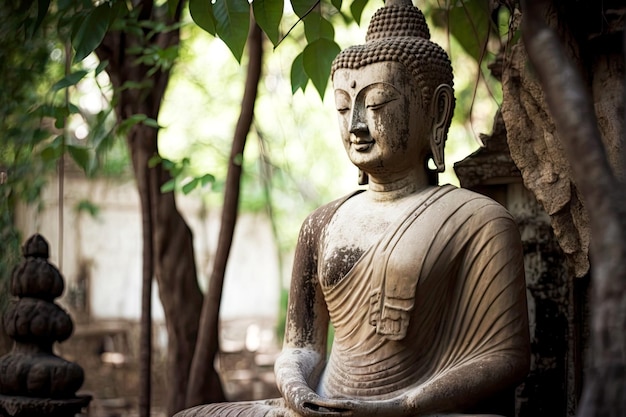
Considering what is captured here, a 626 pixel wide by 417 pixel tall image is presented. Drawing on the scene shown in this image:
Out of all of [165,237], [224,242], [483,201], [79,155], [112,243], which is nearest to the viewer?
[483,201]

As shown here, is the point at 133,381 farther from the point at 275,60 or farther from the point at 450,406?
the point at 450,406

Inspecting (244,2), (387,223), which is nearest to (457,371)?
(387,223)

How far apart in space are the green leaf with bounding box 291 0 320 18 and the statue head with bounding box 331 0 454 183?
9.2 inches

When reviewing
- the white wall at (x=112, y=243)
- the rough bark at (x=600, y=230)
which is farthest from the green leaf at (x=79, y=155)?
the white wall at (x=112, y=243)

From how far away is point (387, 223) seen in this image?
3912mm

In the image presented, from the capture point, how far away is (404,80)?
12.9ft

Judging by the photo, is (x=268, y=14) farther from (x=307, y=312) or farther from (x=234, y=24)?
(x=307, y=312)

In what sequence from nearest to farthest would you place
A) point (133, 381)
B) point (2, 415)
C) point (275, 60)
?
1. point (2, 415)
2. point (133, 381)
3. point (275, 60)

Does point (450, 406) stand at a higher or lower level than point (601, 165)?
lower

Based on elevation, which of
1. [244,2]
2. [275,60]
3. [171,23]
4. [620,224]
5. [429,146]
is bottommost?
[620,224]

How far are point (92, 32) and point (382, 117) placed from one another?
118 cm

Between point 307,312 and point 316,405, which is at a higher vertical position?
point 307,312

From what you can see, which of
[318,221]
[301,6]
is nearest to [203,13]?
[301,6]

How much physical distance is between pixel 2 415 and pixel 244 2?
241cm
